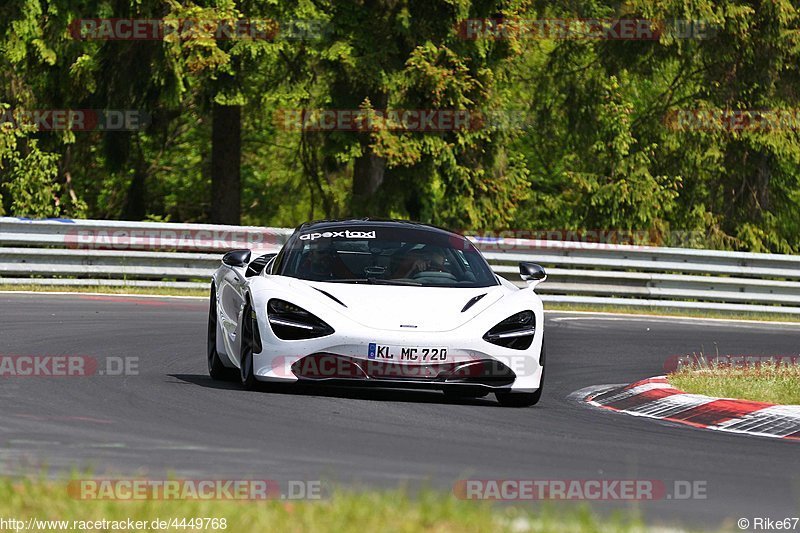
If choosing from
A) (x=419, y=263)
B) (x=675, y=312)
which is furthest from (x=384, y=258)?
(x=675, y=312)

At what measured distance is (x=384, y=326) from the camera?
988 cm

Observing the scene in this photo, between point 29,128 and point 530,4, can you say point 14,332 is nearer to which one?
point 29,128

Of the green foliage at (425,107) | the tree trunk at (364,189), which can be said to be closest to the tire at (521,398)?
the green foliage at (425,107)

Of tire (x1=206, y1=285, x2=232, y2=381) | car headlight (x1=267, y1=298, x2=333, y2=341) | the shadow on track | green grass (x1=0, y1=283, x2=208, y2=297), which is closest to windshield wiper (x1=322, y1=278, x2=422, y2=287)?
car headlight (x1=267, y1=298, x2=333, y2=341)

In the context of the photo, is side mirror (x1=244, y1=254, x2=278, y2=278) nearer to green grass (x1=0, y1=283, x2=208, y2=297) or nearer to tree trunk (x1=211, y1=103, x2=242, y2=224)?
green grass (x1=0, y1=283, x2=208, y2=297)

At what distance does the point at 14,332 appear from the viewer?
46.5ft

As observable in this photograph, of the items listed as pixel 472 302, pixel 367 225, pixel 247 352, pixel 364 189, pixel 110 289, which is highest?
pixel 367 225

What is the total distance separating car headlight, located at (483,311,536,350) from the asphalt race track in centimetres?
46

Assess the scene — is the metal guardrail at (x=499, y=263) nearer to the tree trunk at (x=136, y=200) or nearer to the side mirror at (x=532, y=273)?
the tree trunk at (x=136, y=200)

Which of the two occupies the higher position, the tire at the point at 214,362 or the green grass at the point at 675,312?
the tire at the point at 214,362

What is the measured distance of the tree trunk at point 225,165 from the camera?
94.6 ft

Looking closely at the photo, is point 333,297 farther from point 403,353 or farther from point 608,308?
point 608,308

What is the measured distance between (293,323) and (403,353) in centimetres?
78

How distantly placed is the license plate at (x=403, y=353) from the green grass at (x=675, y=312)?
1198cm
